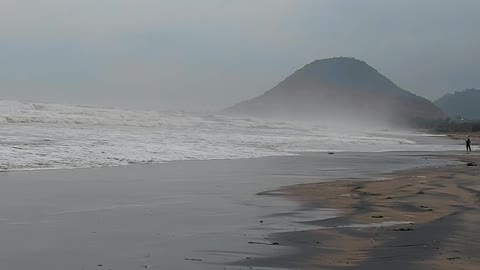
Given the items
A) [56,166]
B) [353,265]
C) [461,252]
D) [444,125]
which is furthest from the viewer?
[444,125]

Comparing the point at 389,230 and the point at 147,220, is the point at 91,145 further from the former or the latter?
the point at 389,230

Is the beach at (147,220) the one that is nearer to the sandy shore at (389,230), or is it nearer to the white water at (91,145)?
the sandy shore at (389,230)

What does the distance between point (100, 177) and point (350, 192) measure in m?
7.09

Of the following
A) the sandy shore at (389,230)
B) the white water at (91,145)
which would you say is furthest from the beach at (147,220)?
the white water at (91,145)

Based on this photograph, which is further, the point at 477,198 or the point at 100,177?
the point at 100,177

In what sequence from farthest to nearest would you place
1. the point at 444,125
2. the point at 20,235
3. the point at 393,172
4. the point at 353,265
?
the point at 444,125 → the point at 393,172 → the point at 20,235 → the point at 353,265

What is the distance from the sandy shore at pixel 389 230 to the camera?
6715 mm

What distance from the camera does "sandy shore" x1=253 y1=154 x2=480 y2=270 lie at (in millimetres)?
6715

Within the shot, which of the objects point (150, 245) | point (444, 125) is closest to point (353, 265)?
point (150, 245)

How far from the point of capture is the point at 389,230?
8.74 metres

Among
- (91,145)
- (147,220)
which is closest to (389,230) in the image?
(147,220)

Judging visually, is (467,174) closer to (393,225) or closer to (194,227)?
(393,225)

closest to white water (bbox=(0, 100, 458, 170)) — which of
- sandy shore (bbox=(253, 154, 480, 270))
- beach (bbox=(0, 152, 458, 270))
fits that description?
beach (bbox=(0, 152, 458, 270))

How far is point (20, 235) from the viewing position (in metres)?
8.12
